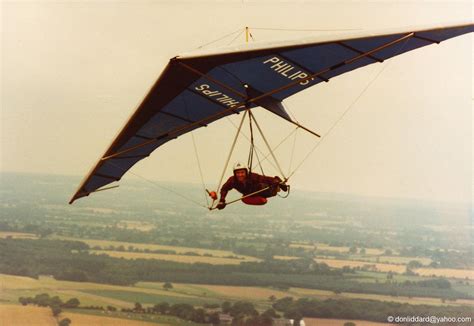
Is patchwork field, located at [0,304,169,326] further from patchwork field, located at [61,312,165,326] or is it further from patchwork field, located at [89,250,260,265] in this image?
patchwork field, located at [89,250,260,265]

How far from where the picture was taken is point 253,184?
6.54 metres

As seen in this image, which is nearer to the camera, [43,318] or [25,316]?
[25,316]

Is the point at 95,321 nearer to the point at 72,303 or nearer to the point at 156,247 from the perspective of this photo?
the point at 72,303

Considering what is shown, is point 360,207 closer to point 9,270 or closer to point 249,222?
point 249,222

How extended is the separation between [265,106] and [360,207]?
18.7 meters

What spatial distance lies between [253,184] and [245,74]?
5.04 feet

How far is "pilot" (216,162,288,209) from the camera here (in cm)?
652

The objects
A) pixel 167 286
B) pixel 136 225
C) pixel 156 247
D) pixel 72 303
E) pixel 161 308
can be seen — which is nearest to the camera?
pixel 72 303

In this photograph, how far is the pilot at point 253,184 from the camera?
21.4ft

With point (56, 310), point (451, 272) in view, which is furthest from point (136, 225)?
point (451, 272)

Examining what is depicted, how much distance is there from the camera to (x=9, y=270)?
53.3ft

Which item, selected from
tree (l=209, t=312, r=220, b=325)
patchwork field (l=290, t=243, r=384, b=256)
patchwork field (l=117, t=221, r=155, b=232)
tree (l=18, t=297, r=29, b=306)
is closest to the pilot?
tree (l=18, t=297, r=29, b=306)

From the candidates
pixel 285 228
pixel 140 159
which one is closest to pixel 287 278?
pixel 285 228

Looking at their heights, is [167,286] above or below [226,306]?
below
